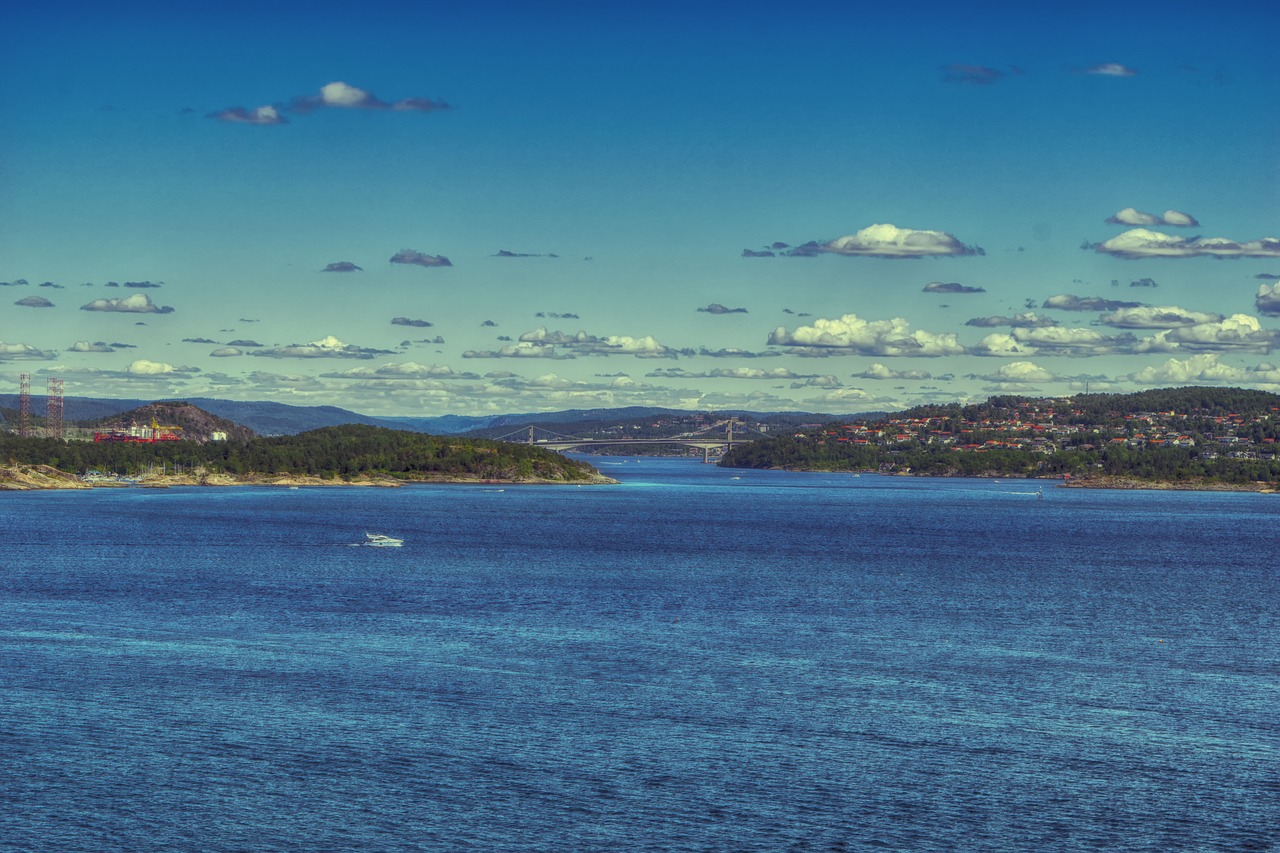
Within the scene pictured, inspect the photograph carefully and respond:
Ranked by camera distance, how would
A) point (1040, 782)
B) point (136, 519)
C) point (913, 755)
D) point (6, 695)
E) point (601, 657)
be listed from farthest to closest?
point (136, 519) < point (601, 657) < point (6, 695) < point (913, 755) < point (1040, 782)

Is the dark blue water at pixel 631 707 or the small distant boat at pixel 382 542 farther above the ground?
the small distant boat at pixel 382 542

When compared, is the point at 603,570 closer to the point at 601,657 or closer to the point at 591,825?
the point at 601,657

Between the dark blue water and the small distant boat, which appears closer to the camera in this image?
the dark blue water

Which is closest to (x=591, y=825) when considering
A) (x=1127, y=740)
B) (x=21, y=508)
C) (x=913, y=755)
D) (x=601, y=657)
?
(x=913, y=755)

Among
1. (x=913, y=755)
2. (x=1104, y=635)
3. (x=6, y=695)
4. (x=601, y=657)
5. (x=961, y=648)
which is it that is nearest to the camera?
(x=913, y=755)

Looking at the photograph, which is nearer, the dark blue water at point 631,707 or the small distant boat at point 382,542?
the dark blue water at point 631,707

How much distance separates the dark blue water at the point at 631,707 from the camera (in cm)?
3297

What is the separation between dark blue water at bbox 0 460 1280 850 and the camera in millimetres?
32969

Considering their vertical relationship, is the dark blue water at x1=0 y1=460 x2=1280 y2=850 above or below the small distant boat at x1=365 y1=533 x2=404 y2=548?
below

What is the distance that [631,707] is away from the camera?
44.4 metres

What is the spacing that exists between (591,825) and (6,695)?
22.9 metres

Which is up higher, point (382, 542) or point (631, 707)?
point (382, 542)

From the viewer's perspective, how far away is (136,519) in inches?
5674

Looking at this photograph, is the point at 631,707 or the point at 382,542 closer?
the point at 631,707
